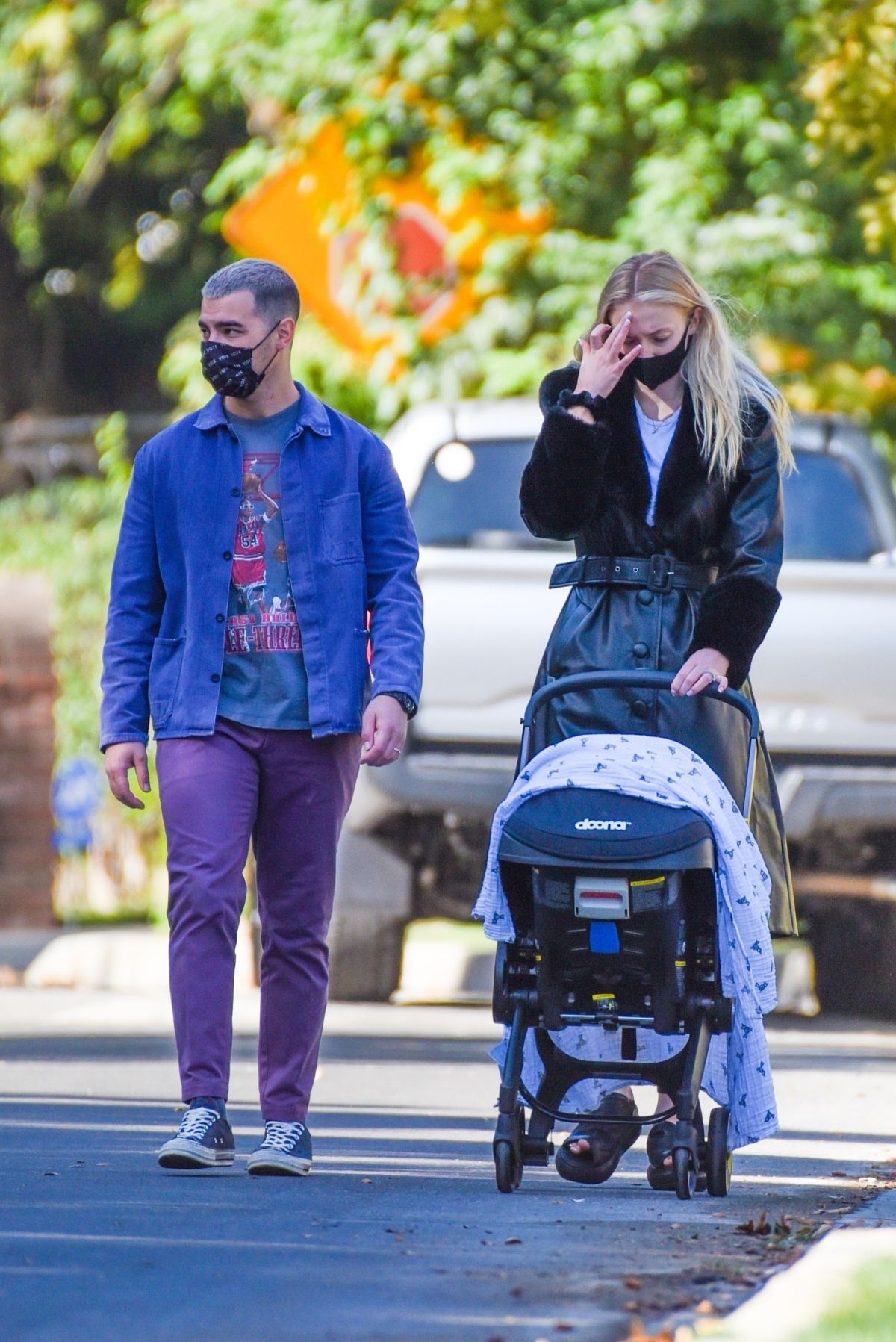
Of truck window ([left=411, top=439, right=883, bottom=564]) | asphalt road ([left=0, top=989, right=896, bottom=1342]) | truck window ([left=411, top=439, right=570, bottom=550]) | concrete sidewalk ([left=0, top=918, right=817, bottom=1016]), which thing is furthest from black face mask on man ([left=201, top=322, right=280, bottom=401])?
concrete sidewalk ([left=0, top=918, right=817, bottom=1016])

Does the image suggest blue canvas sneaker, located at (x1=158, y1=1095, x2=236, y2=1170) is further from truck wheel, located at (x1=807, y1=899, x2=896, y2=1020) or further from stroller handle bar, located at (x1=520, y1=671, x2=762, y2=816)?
truck wheel, located at (x1=807, y1=899, x2=896, y2=1020)

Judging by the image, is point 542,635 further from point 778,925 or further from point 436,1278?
point 436,1278

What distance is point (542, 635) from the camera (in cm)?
866

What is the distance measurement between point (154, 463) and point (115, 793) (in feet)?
2.22

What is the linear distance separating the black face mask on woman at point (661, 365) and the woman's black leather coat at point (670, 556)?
0.15 feet

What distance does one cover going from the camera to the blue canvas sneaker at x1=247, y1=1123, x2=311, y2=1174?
536 centimetres

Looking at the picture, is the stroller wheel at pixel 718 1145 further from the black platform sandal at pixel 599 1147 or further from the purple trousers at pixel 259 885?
the purple trousers at pixel 259 885

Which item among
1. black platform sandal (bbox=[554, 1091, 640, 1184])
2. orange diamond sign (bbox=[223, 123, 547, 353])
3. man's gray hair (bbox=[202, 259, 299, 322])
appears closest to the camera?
black platform sandal (bbox=[554, 1091, 640, 1184])

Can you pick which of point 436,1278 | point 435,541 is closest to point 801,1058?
point 435,541

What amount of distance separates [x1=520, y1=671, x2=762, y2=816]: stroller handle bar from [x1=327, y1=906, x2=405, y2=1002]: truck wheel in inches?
154

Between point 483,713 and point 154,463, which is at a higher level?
point 154,463

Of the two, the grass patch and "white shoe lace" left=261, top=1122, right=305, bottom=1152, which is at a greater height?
the grass patch

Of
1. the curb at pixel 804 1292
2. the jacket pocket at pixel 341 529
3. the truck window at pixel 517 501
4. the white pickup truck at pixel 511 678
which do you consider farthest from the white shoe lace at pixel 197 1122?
the truck window at pixel 517 501

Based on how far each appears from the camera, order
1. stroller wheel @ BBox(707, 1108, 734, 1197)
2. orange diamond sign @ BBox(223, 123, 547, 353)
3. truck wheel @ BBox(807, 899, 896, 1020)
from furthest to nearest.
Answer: orange diamond sign @ BBox(223, 123, 547, 353), truck wheel @ BBox(807, 899, 896, 1020), stroller wheel @ BBox(707, 1108, 734, 1197)
